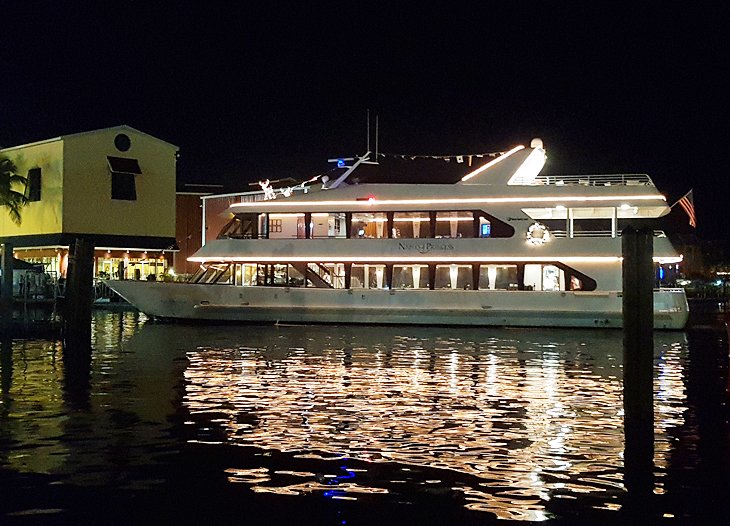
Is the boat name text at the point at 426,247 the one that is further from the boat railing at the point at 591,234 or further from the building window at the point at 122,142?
the building window at the point at 122,142

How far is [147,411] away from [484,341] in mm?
14987

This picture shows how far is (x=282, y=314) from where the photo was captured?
3438cm

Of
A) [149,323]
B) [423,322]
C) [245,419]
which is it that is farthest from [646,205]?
[245,419]

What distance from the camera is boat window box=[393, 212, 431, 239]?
1347 inches

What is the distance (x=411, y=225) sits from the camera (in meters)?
34.5

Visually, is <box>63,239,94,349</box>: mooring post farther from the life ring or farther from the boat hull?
the life ring

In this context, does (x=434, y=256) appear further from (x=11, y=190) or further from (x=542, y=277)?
(x=11, y=190)

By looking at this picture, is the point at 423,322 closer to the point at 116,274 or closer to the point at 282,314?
the point at 282,314

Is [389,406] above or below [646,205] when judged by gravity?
below

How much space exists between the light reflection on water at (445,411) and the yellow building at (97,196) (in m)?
25.0

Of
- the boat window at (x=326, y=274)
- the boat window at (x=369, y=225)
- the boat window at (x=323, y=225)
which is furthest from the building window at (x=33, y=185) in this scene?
the boat window at (x=369, y=225)

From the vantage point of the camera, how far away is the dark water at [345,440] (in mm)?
8992

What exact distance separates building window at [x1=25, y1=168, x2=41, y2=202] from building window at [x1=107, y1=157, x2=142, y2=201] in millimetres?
3794

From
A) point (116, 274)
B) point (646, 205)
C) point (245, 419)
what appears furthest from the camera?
point (116, 274)
